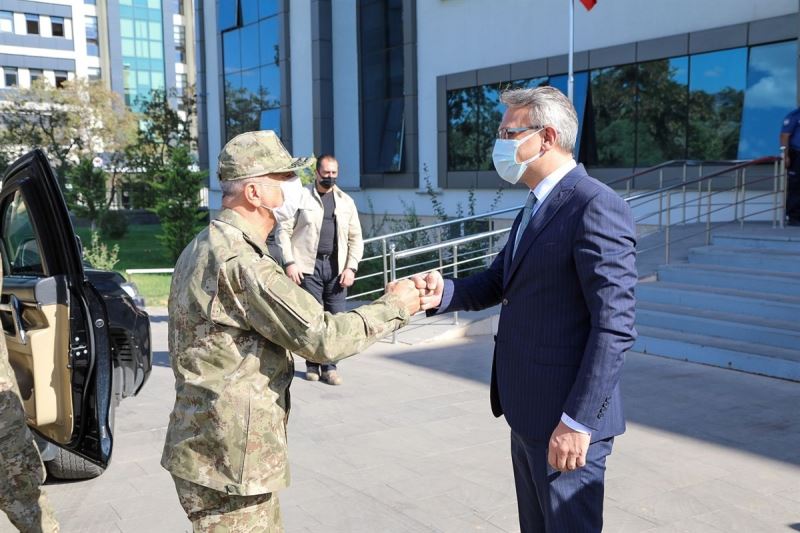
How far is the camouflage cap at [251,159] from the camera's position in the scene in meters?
2.60

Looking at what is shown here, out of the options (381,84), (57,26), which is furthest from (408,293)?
(57,26)

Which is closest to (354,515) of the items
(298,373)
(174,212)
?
(298,373)

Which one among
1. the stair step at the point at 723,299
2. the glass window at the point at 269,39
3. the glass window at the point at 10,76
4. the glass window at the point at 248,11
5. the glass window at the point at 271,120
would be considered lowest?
the stair step at the point at 723,299

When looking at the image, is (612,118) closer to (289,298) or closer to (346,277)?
(346,277)

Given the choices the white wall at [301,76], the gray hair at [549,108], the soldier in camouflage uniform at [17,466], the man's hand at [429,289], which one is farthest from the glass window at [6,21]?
the gray hair at [549,108]

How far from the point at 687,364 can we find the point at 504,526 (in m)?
4.10

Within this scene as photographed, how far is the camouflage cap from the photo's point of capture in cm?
260

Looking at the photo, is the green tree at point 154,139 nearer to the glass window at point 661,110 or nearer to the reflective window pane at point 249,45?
the reflective window pane at point 249,45

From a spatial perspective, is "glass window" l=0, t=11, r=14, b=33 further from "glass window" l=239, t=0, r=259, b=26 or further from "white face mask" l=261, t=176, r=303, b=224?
"white face mask" l=261, t=176, r=303, b=224

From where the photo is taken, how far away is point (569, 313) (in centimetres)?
251

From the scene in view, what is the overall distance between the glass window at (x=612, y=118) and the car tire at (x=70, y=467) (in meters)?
12.0

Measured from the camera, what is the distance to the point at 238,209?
2645 millimetres

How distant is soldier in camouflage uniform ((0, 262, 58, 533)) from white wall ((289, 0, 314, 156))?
18993mm

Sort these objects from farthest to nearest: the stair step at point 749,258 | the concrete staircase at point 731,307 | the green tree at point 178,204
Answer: the green tree at point 178,204
the stair step at point 749,258
the concrete staircase at point 731,307
